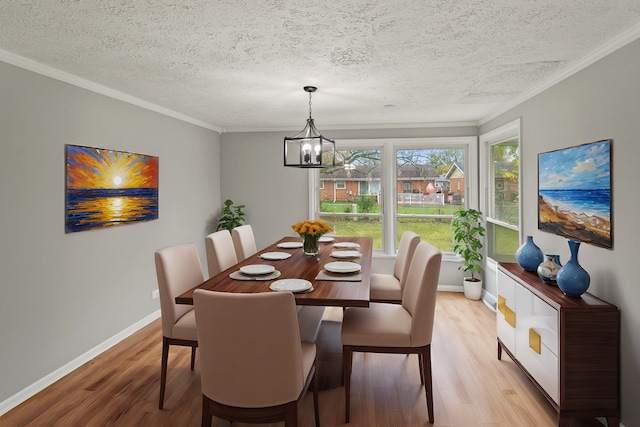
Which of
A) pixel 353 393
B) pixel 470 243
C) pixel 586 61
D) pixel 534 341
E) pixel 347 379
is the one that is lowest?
pixel 353 393

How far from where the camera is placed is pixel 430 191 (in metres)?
5.22

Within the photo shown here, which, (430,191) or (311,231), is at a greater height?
(430,191)

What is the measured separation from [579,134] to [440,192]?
2.63 m

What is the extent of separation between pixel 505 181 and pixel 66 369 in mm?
4614

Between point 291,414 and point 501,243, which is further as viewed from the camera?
point 501,243

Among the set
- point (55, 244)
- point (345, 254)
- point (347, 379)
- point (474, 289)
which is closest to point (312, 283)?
point (347, 379)

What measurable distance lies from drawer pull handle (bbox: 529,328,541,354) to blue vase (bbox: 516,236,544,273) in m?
0.56

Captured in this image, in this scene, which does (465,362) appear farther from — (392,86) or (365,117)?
(365,117)

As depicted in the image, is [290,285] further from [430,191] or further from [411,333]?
[430,191]

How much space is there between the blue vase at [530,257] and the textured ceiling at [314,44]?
1359mm

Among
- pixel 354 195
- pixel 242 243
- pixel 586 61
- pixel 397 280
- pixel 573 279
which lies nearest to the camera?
pixel 573 279

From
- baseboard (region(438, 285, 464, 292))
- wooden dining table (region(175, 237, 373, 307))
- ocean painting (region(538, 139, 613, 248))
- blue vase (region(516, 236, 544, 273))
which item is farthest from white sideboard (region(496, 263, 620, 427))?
baseboard (region(438, 285, 464, 292))

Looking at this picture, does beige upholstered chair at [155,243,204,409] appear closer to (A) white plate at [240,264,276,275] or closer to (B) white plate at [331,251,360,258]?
(A) white plate at [240,264,276,275]

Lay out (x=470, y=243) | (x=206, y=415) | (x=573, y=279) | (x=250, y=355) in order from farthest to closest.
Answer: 1. (x=470, y=243)
2. (x=573, y=279)
3. (x=206, y=415)
4. (x=250, y=355)
